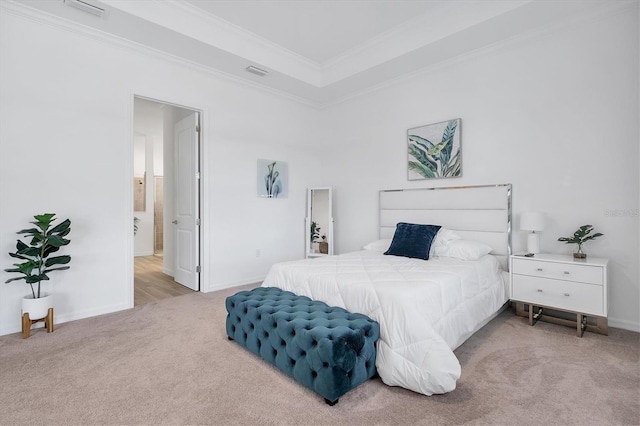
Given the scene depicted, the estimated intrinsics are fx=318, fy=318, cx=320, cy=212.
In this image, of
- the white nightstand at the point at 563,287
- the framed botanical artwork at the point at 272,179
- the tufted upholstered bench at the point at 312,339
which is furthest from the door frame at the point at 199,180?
Answer: the white nightstand at the point at 563,287

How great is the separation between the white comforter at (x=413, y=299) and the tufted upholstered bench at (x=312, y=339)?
0.12 metres

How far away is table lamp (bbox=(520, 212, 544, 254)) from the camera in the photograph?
3.16 m

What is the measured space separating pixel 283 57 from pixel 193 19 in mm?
1291

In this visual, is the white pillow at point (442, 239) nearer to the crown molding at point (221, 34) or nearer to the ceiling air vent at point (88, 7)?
the crown molding at point (221, 34)

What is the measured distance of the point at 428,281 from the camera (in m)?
2.39

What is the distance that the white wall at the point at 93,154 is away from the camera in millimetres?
2963

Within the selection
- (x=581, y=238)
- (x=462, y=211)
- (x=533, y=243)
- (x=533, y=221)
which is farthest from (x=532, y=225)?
(x=462, y=211)

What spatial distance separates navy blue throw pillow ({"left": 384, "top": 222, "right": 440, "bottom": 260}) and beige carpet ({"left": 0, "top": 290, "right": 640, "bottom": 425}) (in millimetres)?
985

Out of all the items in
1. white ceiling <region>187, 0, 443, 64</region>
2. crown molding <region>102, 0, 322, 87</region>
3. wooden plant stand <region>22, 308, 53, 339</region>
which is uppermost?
white ceiling <region>187, 0, 443, 64</region>

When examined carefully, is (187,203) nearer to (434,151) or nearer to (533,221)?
(434,151)

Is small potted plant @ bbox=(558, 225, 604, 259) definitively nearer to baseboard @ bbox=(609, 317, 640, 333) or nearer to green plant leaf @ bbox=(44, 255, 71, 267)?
baseboard @ bbox=(609, 317, 640, 333)

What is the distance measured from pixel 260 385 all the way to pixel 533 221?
294 centimetres

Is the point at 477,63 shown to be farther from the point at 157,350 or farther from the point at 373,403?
the point at 157,350

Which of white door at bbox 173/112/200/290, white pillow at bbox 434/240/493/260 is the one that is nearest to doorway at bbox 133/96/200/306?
white door at bbox 173/112/200/290
